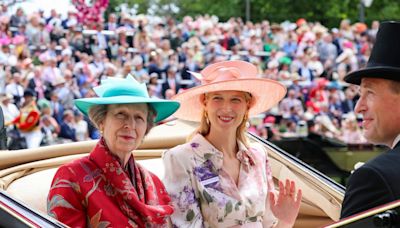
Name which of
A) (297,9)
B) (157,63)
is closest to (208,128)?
(157,63)

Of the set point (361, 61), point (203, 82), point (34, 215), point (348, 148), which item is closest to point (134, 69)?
point (348, 148)

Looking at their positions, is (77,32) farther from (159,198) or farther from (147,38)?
(159,198)

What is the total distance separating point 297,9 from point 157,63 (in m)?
15.2

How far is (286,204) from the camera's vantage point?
3379 mm

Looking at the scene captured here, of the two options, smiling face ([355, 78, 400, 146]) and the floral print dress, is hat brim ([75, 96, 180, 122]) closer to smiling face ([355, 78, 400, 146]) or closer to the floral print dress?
the floral print dress

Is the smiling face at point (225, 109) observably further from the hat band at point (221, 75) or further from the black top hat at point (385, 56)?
the black top hat at point (385, 56)

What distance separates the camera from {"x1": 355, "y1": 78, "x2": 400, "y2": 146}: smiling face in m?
2.48

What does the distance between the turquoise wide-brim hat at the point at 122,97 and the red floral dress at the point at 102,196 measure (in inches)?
6.0

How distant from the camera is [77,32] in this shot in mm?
16547

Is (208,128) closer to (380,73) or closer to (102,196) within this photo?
(102,196)

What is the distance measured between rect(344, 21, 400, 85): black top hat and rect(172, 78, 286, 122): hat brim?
950 mm

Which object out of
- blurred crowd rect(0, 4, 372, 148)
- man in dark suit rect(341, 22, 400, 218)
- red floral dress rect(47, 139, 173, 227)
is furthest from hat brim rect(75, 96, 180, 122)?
blurred crowd rect(0, 4, 372, 148)

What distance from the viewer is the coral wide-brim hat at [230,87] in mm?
3547

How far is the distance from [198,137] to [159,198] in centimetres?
44
